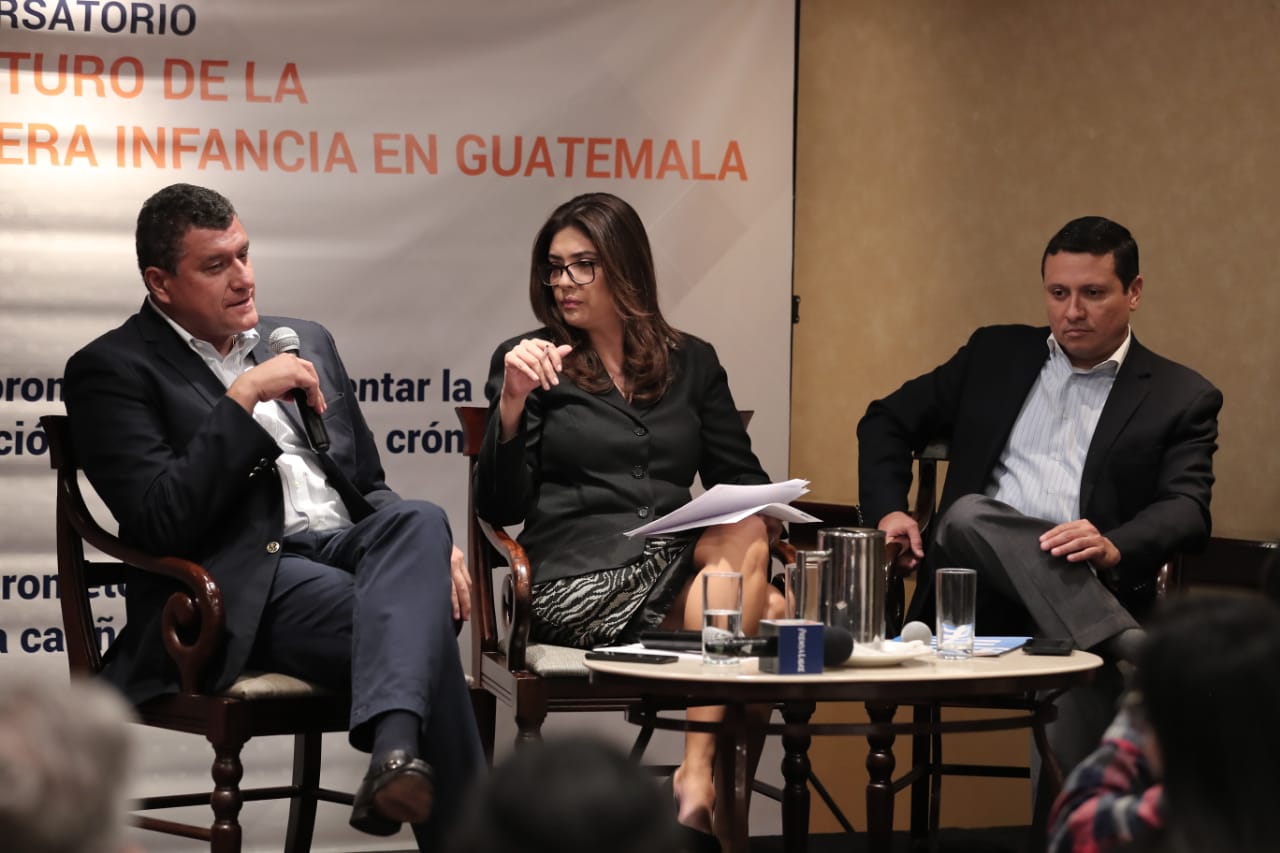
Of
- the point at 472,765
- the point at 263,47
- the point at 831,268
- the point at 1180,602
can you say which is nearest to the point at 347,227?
the point at 263,47

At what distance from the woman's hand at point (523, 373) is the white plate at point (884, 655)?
976 mm

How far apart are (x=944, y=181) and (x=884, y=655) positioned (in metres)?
2.35

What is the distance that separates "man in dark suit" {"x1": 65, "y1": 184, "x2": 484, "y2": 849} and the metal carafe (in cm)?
74

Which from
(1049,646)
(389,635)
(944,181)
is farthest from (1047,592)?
(944,181)

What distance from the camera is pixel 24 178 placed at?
13.5 ft

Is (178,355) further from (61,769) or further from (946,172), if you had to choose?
(946,172)

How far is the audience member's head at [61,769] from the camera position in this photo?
103cm

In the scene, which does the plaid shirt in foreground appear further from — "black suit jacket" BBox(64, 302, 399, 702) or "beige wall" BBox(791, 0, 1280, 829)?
"beige wall" BBox(791, 0, 1280, 829)

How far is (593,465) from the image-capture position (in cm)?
375

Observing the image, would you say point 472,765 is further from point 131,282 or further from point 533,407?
point 131,282

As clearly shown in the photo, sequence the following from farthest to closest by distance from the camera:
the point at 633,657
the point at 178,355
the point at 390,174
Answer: the point at 390,174, the point at 178,355, the point at 633,657

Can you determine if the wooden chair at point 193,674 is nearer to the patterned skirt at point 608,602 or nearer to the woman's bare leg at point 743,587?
the patterned skirt at point 608,602

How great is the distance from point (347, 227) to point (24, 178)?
83cm

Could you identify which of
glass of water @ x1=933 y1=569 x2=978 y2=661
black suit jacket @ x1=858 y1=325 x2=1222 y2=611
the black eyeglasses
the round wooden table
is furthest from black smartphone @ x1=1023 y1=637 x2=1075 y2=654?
the black eyeglasses
